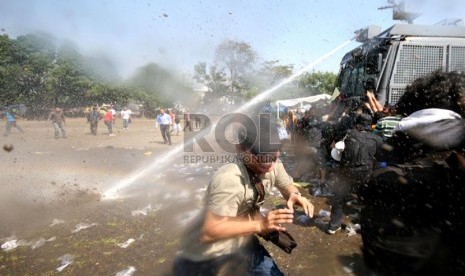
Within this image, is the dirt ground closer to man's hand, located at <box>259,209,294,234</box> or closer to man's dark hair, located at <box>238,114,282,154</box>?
man's hand, located at <box>259,209,294,234</box>

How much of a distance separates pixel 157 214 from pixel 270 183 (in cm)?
358

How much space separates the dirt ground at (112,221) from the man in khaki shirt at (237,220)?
26.6 inches

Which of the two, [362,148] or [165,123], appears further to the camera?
[165,123]

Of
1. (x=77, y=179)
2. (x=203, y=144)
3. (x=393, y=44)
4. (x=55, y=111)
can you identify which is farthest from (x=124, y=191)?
(x=55, y=111)

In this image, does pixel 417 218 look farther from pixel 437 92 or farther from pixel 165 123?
pixel 165 123

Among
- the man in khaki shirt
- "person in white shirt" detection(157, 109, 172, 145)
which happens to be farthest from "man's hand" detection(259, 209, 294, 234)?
"person in white shirt" detection(157, 109, 172, 145)

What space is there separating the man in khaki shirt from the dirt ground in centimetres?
67

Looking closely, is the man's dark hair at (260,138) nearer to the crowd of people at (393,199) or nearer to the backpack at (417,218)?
the crowd of people at (393,199)

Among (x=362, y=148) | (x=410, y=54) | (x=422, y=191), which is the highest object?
(x=410, y=54)

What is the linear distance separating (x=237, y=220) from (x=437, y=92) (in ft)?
4.06

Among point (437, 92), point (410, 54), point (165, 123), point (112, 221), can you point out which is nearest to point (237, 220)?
point (437, 92)

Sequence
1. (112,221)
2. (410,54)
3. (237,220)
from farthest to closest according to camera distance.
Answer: (410,54) → (112,221) → (237,220)

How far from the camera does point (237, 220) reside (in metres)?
1.91

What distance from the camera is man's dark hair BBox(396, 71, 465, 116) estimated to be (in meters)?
1.46
